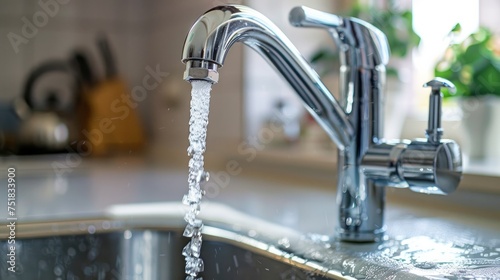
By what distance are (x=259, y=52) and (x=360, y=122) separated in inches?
6.2

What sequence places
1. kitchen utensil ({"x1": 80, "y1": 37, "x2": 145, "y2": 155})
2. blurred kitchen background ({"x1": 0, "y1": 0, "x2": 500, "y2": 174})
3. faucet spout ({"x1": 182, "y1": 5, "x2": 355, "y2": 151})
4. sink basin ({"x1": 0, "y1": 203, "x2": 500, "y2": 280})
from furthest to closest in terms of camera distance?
kitchen utensil ({"x1": 80, "y1": 37, "x2": 145, "y2": 155}) → blurred kitchen background ({"x1": 0, "y1": 0, "x2": 500, "y2": 174}) → sink basin ({"x1": 0, "y1": 203, "x2": 500, "y2": 280}) → faucet spout ({"x1": 182, "y1": 5, "x2": 355, "y2": 151})

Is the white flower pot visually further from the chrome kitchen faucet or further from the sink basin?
the chrome kitchen faucet

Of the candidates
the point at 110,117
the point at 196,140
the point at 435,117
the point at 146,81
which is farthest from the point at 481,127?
the point at 146,81

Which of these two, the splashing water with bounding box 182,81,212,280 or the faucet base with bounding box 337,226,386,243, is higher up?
the splashing water with bounding box 182,81,212,280

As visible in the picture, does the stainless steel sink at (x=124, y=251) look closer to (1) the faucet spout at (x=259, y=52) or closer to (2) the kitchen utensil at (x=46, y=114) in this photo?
(1) the faucet spout at (x=259, y=52)

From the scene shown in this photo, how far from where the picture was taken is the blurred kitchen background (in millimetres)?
1501

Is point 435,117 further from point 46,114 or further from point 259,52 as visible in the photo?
point 46,114

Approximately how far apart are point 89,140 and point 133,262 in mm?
1222

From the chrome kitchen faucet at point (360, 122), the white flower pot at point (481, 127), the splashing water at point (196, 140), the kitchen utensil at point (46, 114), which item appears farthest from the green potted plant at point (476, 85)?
the kitchen utensil at point (46, 114)

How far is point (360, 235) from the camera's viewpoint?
2.26 ft

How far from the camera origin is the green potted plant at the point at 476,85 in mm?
1040

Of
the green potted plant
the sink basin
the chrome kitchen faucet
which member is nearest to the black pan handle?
the sink basin

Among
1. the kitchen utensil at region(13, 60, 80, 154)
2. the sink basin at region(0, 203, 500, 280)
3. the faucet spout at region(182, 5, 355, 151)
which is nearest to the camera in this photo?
the faucet spout at region(182, 5, 355, 151)

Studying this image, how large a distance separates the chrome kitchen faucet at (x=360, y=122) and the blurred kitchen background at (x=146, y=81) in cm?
67
